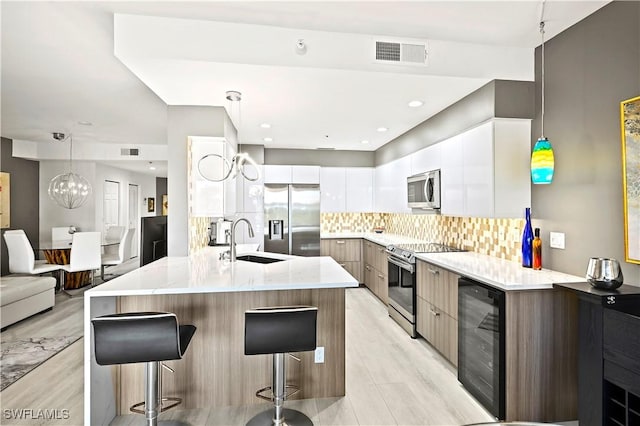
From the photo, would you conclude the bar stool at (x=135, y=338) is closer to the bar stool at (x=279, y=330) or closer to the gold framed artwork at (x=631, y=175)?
the bar stool at (x=279, y=330)

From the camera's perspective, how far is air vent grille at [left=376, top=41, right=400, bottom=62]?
→ 250 cm

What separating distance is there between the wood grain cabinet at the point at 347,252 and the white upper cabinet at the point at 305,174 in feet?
3.72

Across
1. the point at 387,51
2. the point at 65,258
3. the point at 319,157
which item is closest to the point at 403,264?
the point at 387,51

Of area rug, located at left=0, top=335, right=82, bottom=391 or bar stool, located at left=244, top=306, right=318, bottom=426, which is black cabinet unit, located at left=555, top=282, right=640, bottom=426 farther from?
area rug, located at left=0, top=335, right=82, bottom=391

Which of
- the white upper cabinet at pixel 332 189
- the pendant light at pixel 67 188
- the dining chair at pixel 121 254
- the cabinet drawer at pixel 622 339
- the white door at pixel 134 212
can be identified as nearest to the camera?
the cabinet drawer at pixel 622 339

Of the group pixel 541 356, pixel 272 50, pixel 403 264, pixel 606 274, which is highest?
pixel 272 50

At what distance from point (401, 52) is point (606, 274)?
1945 mm

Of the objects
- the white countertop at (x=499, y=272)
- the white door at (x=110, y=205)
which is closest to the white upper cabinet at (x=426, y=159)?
the white countertop at (x=499, y=272)

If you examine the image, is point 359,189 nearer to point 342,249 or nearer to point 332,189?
point 332,189

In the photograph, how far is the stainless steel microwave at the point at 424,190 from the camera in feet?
12.3

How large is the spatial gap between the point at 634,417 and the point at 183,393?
106 inches

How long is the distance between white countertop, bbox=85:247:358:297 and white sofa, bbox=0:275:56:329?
2535mm

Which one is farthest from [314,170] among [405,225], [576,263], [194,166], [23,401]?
[23,401]

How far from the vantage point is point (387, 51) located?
251cm
